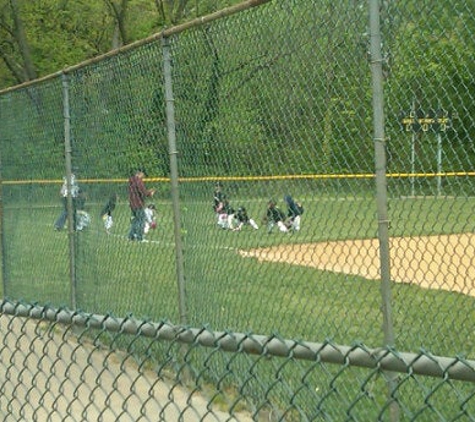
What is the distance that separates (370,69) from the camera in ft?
15.2

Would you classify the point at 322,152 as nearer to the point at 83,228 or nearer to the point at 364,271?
the point at 364,271

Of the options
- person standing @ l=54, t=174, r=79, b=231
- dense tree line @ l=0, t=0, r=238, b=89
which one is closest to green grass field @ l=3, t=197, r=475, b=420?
person standing @ l=54, t=174, r=79, b=231

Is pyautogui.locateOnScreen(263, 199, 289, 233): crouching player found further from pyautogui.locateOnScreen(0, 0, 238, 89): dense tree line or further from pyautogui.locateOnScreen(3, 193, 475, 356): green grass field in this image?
pyautogui.locateOnScreen(0, 0, 238, 89): dense tree line

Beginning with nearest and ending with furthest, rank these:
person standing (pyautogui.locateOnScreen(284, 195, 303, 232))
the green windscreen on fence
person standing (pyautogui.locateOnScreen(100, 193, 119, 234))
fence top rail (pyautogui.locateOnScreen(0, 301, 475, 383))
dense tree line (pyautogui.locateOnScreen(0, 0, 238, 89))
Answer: fence top rail (pyautogui.locateOnScreen(0, 301, 475, 383)) < the green windscreen on fence < person standing (pyautogui.locateOnScreen(284, 195, 303, 232)) < person standing (pyautogui.locateOnScreen(100, 193, 119, 234)) < dense tree line (pyautogui.locateOnScreen(0, 0, 238, 89))

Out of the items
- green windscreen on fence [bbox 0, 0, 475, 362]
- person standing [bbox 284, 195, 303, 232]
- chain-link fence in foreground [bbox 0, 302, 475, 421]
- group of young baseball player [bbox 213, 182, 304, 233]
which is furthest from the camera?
group of young baseball player [bbox 213, 182, 304, 233]

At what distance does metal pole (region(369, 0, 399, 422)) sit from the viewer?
14.7ft

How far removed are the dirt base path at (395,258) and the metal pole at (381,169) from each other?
0.36 metres

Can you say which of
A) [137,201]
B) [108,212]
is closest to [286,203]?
[137,201]

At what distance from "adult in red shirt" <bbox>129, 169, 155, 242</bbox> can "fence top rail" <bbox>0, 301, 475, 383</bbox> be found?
4017 mm

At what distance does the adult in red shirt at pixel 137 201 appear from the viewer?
24.7 feet

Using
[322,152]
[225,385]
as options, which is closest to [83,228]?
[225,385]

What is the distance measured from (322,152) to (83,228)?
4192 millimetres

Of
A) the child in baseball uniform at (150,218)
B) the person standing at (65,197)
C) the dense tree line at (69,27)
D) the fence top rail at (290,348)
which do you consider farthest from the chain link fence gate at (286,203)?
the dense tree line at (69,27)

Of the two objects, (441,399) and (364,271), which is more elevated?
(364,271)
